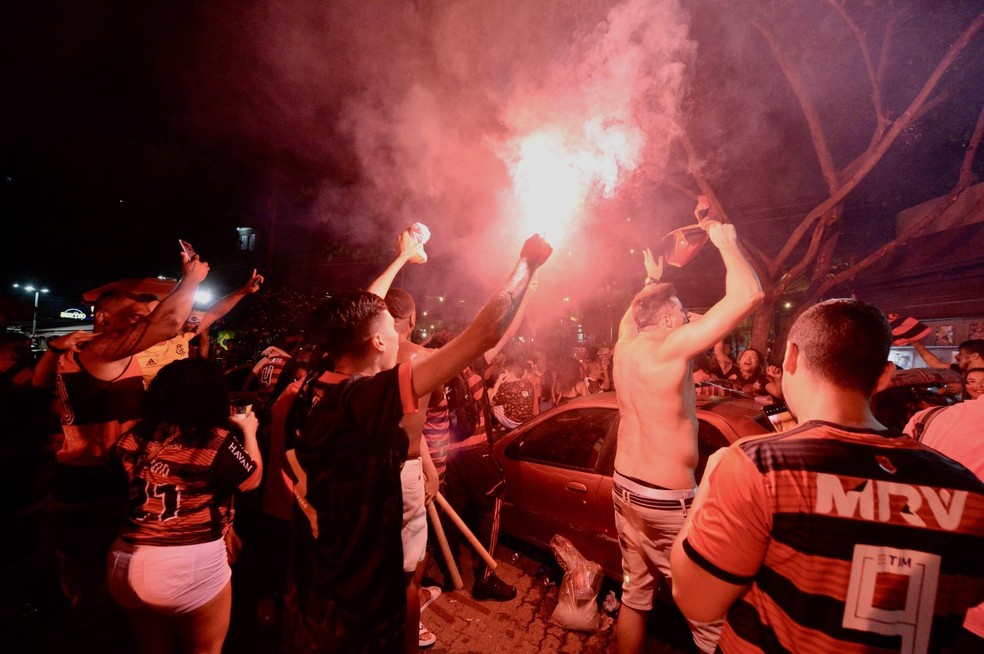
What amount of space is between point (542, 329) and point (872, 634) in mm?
19663

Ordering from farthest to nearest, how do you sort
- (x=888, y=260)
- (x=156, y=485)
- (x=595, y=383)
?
(x=888, y=260) < (x=595, y=383) < (x=156, y=485)

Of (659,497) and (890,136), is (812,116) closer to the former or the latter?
(890,136)

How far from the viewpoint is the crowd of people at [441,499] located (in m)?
1.27

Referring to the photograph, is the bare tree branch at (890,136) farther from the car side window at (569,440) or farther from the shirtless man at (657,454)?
the shirtless man at (657,454)

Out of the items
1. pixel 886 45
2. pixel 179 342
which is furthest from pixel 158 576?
pixel 886 45

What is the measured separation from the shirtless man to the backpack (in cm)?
202

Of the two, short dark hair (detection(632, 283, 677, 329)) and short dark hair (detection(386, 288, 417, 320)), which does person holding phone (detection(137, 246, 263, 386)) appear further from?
short dark hair (detection(632, 283, 677, 329))

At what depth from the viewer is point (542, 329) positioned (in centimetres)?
2089

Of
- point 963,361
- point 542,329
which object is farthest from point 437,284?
point 963,361

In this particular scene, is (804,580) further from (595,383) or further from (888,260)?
(888,260)

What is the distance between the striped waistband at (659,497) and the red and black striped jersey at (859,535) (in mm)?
1592

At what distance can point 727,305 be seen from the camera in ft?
8.77

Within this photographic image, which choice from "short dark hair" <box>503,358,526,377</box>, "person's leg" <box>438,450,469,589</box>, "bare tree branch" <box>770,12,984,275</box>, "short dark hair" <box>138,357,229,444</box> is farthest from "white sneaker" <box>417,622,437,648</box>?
"bare tree branch" <box>770,12,984,275</box>

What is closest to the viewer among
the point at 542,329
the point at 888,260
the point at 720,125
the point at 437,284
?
the point at 720,125
